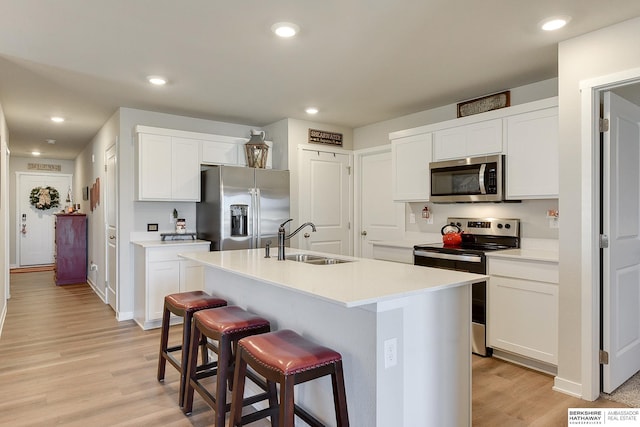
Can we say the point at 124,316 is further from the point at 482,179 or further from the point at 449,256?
the point at 482,179

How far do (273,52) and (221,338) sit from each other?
2.05 m

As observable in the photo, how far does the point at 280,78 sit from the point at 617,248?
9.50ft

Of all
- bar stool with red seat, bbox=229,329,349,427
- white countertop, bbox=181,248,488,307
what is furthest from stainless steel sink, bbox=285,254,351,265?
bar stool with red seat, bbox=229,329,349,427

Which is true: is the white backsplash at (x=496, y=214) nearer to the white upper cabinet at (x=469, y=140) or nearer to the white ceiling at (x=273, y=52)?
the white upper cabinet at (x=469, y=140)

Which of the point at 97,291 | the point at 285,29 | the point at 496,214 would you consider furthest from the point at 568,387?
the point at 97,291

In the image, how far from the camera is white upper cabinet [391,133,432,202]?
406cm

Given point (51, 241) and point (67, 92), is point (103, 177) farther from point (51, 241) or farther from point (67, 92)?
point (51, 241)

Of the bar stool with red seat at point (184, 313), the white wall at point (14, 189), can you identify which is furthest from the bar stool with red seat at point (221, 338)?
the white wall at point (14, 189)

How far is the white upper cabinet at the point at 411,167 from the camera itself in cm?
406

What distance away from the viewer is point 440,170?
12.7 feet

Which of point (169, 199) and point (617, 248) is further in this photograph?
point (169, 199)

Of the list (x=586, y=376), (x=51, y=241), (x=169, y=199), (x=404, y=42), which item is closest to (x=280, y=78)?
(x=404, y=42)

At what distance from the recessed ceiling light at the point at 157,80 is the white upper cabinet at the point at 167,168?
873 millimetres

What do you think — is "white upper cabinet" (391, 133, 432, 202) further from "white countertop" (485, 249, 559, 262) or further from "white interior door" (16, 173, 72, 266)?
"white interior door" (16, 173, 72, 266)
